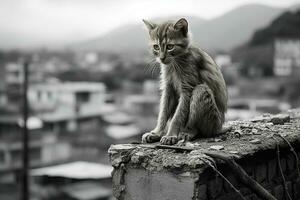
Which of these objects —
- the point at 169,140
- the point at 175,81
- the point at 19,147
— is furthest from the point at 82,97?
the point at 169,140

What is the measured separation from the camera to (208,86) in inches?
146

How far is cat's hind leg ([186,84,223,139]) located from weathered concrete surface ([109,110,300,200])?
0.33ft

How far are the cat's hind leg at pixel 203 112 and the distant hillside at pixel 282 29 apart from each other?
37298 millimetres

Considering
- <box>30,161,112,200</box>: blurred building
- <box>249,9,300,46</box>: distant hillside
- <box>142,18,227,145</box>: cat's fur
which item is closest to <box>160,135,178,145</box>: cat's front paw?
<box>142,18,227,145</box>: cat's fur

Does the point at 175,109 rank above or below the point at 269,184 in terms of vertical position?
above

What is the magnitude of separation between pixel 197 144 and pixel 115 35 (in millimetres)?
85432

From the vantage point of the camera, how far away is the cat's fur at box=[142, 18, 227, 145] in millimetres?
3588

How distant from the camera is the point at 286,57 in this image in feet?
137

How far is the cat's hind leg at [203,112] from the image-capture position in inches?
143

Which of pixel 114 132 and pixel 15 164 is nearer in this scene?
pixel 15 164

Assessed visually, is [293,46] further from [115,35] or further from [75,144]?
[115,35]

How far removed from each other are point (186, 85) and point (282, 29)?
38.6 m

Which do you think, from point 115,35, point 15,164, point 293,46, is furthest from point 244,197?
point 115,35

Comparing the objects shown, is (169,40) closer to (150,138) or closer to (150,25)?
Result: (150,25)
